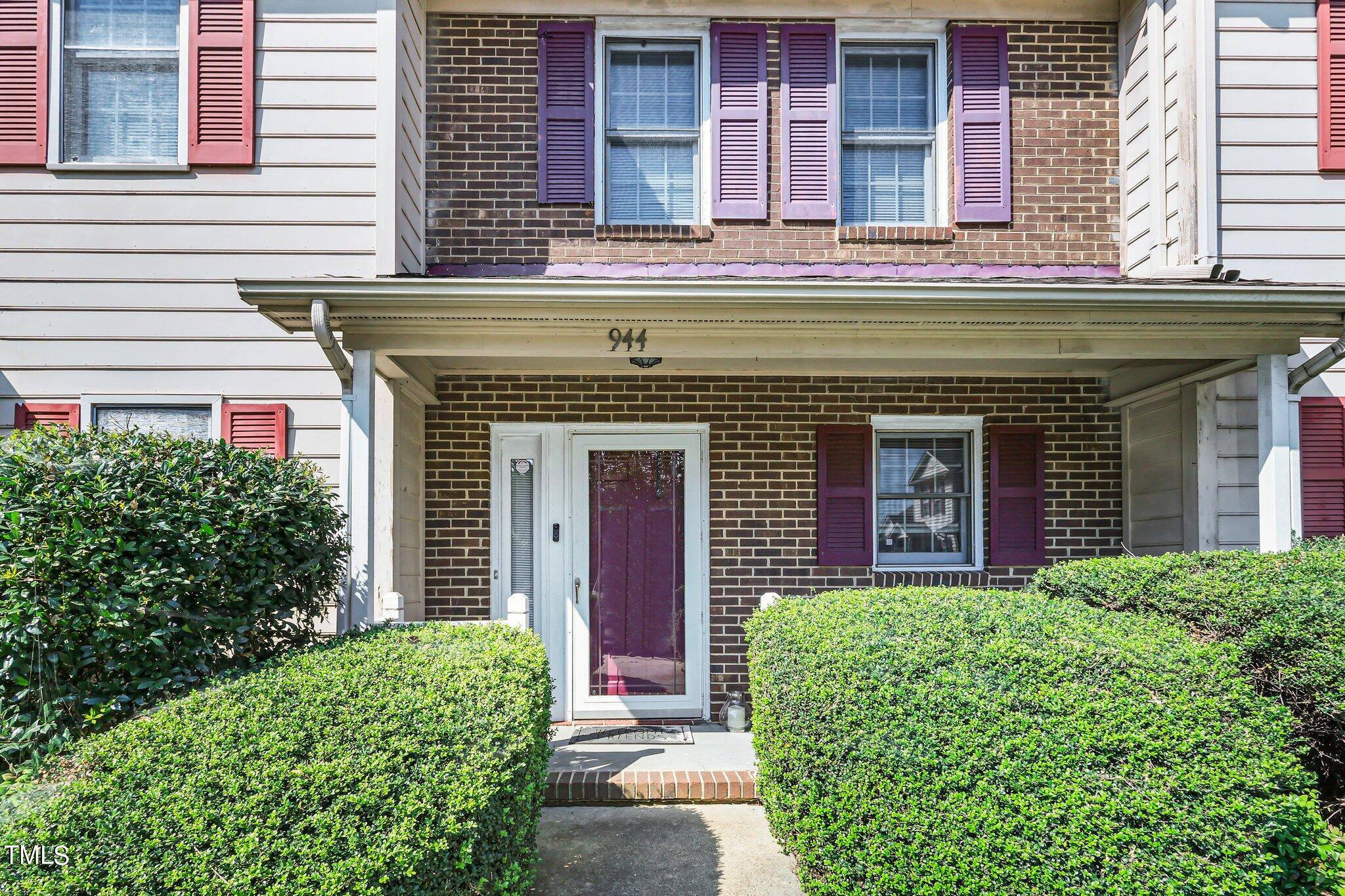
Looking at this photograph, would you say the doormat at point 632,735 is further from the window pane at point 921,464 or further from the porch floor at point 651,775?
the window pane at point 921,464

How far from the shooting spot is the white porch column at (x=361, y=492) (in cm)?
457

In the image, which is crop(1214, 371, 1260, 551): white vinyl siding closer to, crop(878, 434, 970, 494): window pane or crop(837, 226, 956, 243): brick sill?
crop(878, 434, 970, 494): window pane

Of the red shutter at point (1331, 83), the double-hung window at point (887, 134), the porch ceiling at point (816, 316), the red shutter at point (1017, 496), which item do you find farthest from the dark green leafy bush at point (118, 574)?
the red shutter at point (1331, 83)

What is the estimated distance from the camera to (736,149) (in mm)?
6312

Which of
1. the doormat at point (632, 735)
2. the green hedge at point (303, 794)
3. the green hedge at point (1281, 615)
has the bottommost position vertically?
the doormat at point (632, 735)

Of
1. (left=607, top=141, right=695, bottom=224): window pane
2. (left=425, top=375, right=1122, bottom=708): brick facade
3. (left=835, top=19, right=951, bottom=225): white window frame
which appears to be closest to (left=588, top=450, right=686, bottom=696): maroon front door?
(left=425, top=375, right=1122, bottom=708): brick facade

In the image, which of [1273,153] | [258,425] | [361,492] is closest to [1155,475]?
[1273,153]

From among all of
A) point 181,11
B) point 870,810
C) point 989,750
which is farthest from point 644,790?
point 181,11

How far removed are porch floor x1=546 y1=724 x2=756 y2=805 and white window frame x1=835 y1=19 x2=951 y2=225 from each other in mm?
3923

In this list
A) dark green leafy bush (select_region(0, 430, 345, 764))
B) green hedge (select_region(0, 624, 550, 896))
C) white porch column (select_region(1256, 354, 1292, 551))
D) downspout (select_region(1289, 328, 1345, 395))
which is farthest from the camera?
white porch column (select_region(1256, 354, 1292, 551))

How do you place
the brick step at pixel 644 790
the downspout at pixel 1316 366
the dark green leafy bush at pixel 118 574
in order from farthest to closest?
1. the downspout at pixel 1316 366
2. the brick step at pixel 644 790
3. the dark green leafy bush at pixel 118 574

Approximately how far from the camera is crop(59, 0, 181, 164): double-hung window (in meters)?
5.58

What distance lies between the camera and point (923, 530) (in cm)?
648

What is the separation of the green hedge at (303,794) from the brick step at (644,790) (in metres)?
1.34
